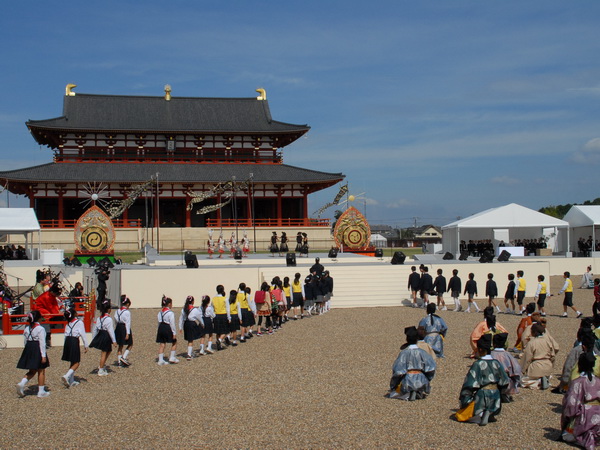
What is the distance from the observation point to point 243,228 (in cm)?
4028

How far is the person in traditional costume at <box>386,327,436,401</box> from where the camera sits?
913 centimetres

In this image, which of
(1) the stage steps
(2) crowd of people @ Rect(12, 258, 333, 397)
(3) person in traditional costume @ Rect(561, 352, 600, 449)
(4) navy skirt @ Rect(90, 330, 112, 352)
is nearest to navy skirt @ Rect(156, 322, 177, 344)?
(2) crowd of people @ Rect(12, 258, 333, 397)

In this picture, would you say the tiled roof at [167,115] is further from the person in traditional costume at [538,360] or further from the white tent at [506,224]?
the person in traditional costume at [538,360]

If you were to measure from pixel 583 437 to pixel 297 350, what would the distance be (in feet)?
22.9

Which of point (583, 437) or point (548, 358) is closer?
point (583, 437)

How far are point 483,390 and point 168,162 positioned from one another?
1510 inches

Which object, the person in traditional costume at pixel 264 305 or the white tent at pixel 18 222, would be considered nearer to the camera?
the person in traditional costume at pixel 264 305

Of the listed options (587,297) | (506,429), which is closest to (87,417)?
(506,429)

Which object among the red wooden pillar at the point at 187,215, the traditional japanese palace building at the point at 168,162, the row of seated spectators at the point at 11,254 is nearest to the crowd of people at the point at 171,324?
the row of seated spectators at the point at 11,254

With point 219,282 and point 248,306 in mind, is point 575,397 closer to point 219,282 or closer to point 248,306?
point 248,306

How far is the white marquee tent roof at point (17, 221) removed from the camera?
2827 cm

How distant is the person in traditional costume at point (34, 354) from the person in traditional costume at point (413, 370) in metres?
5.35

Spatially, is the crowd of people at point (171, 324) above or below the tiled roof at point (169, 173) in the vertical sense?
below

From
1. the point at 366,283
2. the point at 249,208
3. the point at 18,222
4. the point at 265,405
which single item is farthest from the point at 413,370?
the point at 249,208
